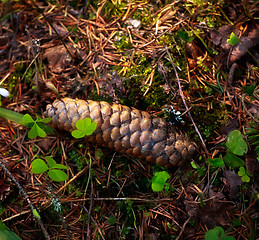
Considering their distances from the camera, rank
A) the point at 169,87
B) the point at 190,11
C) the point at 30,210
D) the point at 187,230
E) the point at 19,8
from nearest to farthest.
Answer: the point at 187,230 < the point at 30,210 < the point at 169,87 < the point at 190,11 < the point at 19,8

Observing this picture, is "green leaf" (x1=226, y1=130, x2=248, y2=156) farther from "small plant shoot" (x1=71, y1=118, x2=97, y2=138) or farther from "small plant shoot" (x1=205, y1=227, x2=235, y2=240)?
"small plant shoot" (x1=71, y1=118, x2=97, y2=138)

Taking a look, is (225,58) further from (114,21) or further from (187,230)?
(187,230)

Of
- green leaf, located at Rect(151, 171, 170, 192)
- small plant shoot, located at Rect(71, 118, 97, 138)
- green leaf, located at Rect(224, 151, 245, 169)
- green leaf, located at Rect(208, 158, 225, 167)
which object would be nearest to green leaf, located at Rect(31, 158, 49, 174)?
small plant shoot, located at Rect(71, 118, 97, 138)

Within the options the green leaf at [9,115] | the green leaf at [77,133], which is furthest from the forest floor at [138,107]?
the green leaf at [77,133]

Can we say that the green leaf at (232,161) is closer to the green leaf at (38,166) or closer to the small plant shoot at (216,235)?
the small plant shoot at (216,235)

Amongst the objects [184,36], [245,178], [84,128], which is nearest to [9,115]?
[84,128]

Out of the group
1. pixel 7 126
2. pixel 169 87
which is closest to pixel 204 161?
pixel 169 87
